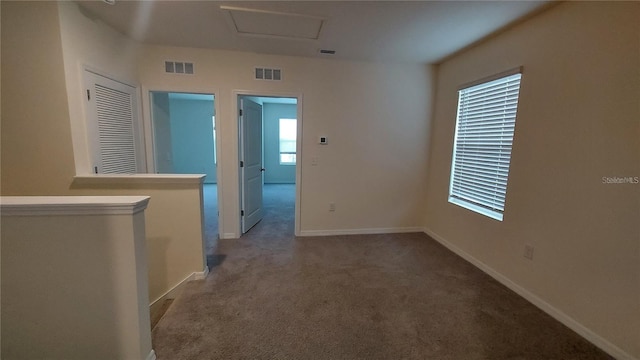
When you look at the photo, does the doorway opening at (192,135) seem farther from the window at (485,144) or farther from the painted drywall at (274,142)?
the window at (485,144)

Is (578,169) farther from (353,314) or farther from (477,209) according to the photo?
(353,314)

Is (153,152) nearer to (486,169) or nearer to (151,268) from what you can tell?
(151,268)

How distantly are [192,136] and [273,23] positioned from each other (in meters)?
5.98

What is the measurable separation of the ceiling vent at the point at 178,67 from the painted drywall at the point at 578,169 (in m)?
3.45

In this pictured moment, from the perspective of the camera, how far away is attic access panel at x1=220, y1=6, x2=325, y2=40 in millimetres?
2221

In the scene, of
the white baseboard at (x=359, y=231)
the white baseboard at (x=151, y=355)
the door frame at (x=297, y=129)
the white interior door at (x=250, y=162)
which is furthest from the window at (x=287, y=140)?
the white baseboard at (x=151, y=355)

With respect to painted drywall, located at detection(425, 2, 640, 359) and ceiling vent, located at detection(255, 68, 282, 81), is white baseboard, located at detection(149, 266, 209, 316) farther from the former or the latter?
painted drywall, located at detection(425, 2, 640, 359)

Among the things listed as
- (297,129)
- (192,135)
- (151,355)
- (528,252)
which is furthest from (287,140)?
(151,355)

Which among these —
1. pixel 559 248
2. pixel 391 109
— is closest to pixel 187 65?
pixel 391 109

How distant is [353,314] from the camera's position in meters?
1.99

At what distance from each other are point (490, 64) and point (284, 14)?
2152 millimetres

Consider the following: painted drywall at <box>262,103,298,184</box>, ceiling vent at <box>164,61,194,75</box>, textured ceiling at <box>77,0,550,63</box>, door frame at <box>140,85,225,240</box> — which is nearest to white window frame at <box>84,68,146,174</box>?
door frame at <box>140,85,225,240</box>

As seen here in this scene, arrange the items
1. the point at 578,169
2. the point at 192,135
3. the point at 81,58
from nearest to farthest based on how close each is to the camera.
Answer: the point at 578,169 → the point at 81,58 → the point at 192,135

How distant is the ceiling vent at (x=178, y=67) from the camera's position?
3074mm
